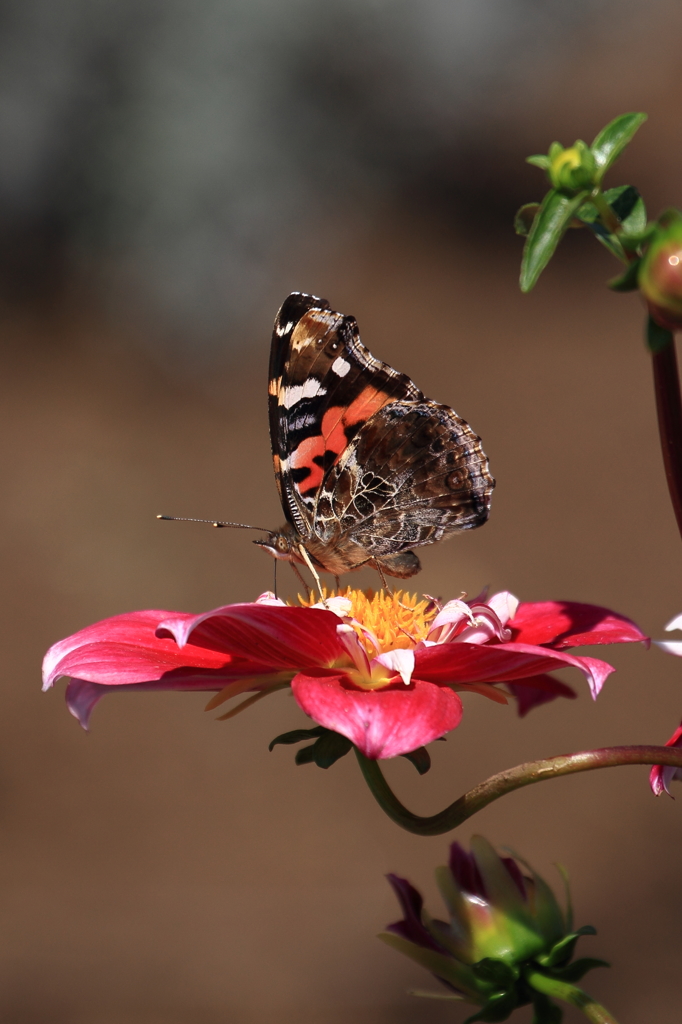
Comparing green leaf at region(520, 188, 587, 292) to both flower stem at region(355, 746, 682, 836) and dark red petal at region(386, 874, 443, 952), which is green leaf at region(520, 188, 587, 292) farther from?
dark red petal at region(386, 874, 443, 952)

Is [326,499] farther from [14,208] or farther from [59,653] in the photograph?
[14,208]

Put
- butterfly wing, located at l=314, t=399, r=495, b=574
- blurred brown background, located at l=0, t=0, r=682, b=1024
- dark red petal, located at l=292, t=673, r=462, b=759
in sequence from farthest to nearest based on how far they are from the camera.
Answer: blurred brown background, located at l=0, t=0, r=682, b=1024 < butterfly wing, located at l=314, t=399, r=495, b=574 < dark red petal, located at l=292, t=673, r=462, b=759

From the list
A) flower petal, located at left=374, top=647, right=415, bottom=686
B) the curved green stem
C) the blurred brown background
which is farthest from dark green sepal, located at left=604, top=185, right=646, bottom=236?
the blurred brown background

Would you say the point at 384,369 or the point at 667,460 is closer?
the point at 667,460

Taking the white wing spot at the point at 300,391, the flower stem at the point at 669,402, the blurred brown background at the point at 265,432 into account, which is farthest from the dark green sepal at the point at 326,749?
the blurred brown background at the point at 265,432

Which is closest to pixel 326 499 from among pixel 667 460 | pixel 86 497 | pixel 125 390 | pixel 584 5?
pixel 667 460
